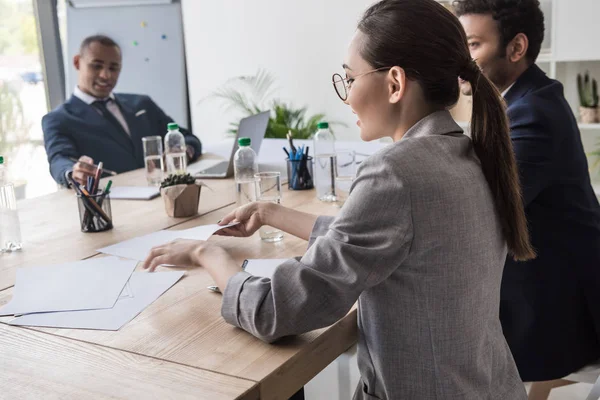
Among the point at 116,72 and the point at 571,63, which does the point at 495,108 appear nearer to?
the point at 116,72

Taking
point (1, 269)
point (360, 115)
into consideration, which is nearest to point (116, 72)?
point (1, 269)

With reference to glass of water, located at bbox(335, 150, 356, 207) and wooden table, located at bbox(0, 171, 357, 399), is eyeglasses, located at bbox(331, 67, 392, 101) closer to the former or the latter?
wooden table, located at bbox(0, 171, 357, 399)

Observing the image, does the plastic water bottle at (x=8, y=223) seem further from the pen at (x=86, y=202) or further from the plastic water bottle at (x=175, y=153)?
the plastic water bottle at (x=175, y=153)

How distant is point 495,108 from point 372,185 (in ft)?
1.01

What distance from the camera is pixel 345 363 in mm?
2113

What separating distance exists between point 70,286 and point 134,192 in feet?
3.32

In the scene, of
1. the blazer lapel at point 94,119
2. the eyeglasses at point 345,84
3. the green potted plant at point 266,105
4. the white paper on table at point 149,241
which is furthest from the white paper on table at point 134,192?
the green potted plant at point 266,105

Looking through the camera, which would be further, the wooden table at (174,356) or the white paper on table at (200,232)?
the white paper on table at (200,232)

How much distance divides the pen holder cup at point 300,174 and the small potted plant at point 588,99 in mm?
2051

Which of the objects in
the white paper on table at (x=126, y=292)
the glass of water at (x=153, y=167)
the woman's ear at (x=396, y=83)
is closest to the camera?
the woman's ear at (x=396, y=83)

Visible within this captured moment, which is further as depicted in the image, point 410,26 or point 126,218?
point 126,218

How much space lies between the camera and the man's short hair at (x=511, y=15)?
1.75 m

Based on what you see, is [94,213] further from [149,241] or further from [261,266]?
[261,266]

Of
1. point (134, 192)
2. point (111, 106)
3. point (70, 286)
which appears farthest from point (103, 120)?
point (70, 286)
